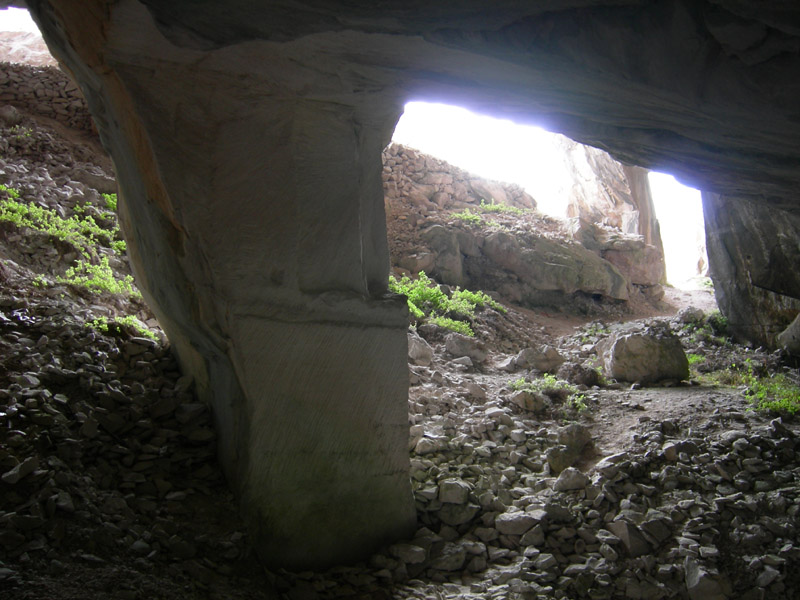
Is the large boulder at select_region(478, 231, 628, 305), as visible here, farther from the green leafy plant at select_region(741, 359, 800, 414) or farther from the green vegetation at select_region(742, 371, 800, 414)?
the green vegetation at select_region(742, 371, 800, 414)

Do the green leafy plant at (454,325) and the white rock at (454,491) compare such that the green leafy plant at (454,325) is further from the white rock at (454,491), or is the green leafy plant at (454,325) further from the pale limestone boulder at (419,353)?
the white rock at (454,491)

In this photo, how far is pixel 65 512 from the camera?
2357 mm

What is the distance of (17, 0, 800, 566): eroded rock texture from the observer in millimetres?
2127

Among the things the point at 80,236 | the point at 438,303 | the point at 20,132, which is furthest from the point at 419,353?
the point at 20,132

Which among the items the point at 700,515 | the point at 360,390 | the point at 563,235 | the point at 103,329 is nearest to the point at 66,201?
the point at 103,329

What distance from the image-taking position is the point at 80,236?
5375 mm

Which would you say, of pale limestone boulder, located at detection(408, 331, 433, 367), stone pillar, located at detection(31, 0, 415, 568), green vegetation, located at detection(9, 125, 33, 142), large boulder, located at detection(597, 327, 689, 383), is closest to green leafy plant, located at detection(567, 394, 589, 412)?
large boulder, located at detection(597, 327, 689, 383)

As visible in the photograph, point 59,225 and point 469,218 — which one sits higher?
point 469,218

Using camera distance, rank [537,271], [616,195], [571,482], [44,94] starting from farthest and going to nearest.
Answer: [616,195]
[537,271]
[44,94]
[571,482]

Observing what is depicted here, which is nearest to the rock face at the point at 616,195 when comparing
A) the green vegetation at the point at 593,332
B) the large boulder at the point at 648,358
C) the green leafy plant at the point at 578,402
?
the green vegetation at the point at 593,332

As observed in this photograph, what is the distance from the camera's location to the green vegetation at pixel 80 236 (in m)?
4.51

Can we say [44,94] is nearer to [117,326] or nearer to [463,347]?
[117,326]

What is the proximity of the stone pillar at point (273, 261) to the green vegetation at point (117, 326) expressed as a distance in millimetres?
630

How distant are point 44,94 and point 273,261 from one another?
8.21m
